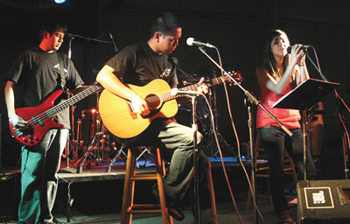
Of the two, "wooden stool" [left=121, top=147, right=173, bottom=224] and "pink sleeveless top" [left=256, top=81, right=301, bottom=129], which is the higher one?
"pink sleeveless top" [left=256, top=81, right=301, bottom=129]

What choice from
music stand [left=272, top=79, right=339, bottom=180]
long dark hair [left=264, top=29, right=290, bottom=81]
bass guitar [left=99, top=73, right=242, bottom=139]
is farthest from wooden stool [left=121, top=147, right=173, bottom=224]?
long dark hair [left=264, top=29, right=290, bottom=81]

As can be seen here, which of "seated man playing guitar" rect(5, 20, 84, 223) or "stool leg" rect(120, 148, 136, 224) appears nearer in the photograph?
"stool leg" rect(120, 148, 136, 224)

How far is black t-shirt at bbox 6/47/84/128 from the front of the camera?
3.13m

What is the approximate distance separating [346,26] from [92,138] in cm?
904

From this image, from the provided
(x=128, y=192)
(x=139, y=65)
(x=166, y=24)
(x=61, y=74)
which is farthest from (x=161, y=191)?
(x=61, y=74)

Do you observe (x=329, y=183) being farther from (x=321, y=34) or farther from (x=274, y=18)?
(x=321, y=34)

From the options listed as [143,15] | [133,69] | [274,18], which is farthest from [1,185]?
[274,18]

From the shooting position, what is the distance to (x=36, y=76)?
3.18m

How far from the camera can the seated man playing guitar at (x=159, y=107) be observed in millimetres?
2510

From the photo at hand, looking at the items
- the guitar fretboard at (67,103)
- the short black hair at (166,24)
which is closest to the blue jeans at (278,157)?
the short black hair at (166,24)

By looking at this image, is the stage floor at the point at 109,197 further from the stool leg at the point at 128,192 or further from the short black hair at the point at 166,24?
the short black hair at the point at 166,24

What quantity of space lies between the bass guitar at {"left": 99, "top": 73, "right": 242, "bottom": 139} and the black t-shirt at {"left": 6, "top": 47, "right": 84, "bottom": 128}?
32.4 inches

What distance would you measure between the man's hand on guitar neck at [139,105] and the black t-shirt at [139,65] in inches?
11.7

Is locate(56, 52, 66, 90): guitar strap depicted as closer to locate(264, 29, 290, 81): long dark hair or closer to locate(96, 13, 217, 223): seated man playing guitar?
locate(96, 13, 217, 223): seated man playing guitar
